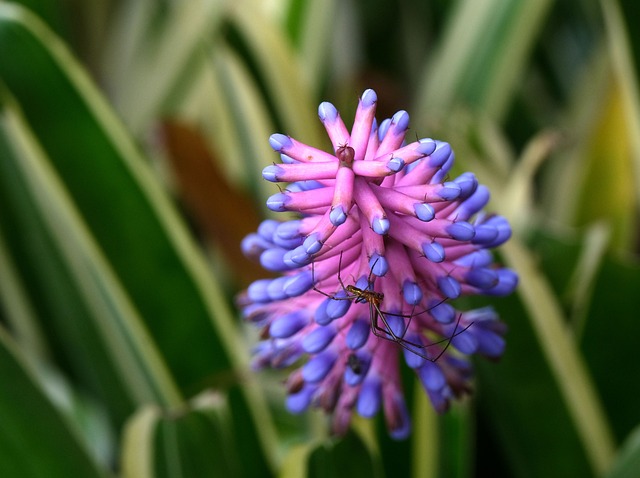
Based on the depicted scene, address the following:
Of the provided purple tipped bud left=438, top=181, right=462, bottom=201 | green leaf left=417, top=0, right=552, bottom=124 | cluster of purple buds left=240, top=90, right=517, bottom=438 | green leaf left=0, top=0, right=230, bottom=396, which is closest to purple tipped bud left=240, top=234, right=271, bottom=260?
cluster of purple buds left=240, top=90, right=517, bottom=438

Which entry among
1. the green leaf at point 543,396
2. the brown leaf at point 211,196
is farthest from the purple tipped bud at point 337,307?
the brown leaf at point 211,196

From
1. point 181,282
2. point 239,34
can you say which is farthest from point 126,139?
point 239,34

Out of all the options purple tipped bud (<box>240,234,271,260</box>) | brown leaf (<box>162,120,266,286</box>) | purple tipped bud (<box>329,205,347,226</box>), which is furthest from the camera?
brown leaf (<box>162,120,266,286</box>)

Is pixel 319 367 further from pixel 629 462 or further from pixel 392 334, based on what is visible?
pixel 629 462

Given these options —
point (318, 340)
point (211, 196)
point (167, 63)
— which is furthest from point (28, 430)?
point (167, 63)

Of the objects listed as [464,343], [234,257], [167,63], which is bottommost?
[464,343]

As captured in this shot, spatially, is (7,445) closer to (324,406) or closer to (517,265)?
(324,406)

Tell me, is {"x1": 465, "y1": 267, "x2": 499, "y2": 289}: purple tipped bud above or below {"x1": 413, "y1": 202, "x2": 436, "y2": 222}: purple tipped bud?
below

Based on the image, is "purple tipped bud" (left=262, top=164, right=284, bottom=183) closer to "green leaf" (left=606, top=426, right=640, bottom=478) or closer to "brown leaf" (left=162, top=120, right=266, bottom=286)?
"green leaf" (left=606, top=426, right=640, bottom=478)
